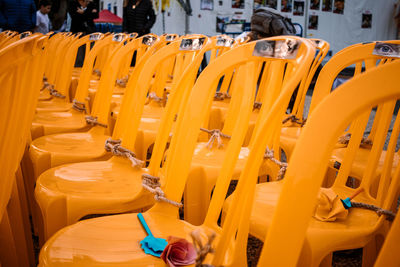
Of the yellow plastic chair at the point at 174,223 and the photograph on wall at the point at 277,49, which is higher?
the photograph on wall at the point at 277,49

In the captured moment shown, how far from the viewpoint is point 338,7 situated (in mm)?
6434

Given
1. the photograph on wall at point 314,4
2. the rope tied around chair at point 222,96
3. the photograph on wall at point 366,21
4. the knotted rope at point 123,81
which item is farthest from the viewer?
the photograph on wall at point 366,21

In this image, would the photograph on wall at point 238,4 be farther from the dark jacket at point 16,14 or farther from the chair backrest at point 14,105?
the chair backrest at point 14,105

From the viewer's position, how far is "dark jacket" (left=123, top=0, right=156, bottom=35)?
4.88m

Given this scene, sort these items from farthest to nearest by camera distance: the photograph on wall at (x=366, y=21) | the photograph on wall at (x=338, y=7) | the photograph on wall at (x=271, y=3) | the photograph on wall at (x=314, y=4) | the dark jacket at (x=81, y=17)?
the photograph on wall at (x=366, y=21) < the photograph on wall at (x=338, y=7) < the photograph on wall at (x=314, y=4) < the photograph on wall at (x=271, y=3) < the dark jacket at (x=81, y=17)

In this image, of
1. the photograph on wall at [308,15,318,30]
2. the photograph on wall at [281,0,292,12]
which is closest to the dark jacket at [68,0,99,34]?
the photograph on wall at [281,0,292,12]

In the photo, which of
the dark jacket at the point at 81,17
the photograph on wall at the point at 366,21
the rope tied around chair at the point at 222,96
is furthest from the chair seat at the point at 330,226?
the photograph on wall at the point at 366,21

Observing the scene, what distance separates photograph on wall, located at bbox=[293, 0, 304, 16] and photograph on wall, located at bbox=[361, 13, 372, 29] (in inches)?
52.3

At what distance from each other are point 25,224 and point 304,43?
1312 millimetres

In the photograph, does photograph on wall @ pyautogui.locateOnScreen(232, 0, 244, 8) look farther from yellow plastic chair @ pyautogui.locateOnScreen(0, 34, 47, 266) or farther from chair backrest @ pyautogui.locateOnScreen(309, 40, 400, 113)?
yellow plastic chair @ pyautogui.locateOnScreen(0, 34, 47, 266)

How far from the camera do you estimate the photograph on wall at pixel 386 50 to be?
3.86ft

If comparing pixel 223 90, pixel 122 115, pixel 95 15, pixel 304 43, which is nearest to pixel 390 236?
pixel 304 43

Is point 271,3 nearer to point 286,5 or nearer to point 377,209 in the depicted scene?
point 286,5

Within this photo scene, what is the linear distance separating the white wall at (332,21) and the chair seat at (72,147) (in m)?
4.74
